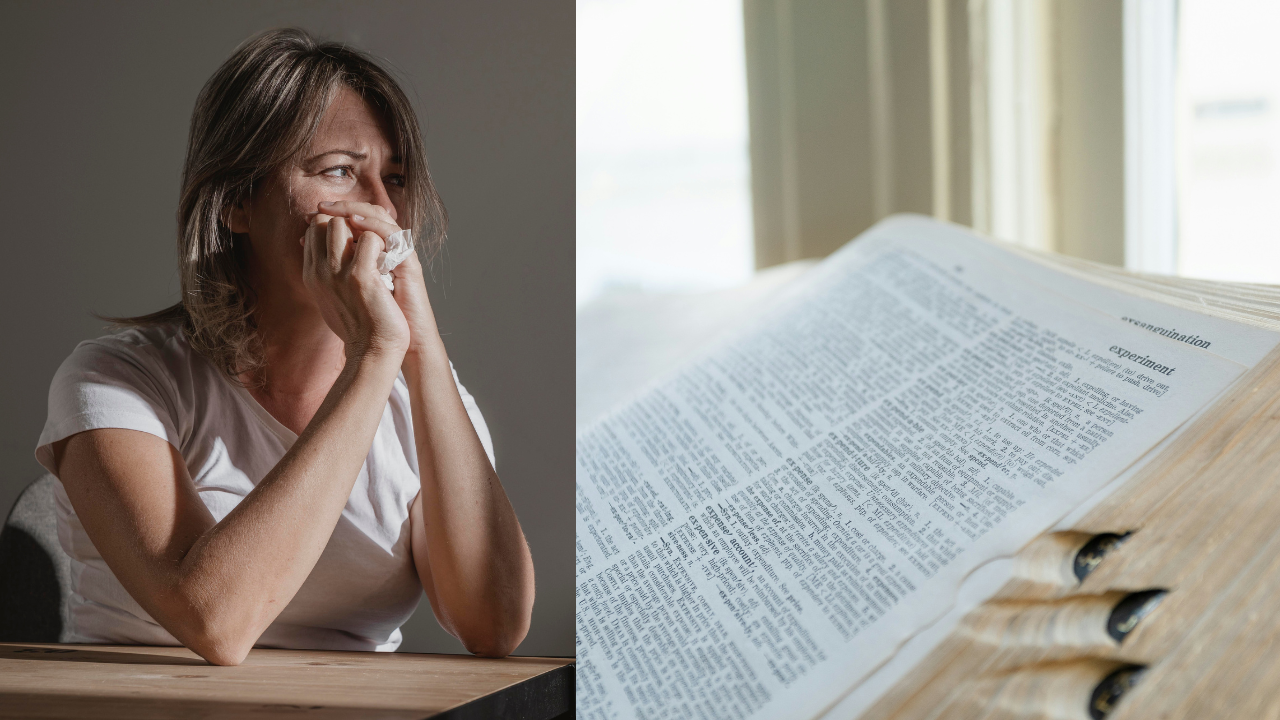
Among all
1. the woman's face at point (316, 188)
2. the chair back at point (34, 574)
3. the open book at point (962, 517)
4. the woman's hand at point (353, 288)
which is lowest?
the chair back at point (34, 574)

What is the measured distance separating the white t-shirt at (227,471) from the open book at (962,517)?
10 cm

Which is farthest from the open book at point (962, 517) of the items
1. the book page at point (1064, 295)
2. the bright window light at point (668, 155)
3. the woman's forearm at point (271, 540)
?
the bright window light at point (668, 155)

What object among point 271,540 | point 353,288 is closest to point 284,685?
point 271,540

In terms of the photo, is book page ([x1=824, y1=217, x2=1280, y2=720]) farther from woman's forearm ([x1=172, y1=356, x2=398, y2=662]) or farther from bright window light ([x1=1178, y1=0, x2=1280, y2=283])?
bright window light ([x1=1178, y1=0, x2=1280, y2=283])

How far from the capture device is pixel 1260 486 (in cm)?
29

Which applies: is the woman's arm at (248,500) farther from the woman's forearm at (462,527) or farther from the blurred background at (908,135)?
the blurred background at (908,135)

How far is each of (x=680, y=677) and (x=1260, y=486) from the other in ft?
0.71

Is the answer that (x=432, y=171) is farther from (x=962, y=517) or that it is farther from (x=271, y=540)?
(x=962, y=517)

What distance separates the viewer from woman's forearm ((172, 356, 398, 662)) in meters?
0.33

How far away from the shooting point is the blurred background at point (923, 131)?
81 cm

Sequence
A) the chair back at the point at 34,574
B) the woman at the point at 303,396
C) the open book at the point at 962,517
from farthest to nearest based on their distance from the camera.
→ 1. the chair back at the point at 34,574
2. the woman at the point at 303,396
3. the open book at the point at 962,517

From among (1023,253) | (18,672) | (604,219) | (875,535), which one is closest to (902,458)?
(875,535)

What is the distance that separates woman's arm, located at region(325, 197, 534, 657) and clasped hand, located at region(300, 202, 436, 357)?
2 cm

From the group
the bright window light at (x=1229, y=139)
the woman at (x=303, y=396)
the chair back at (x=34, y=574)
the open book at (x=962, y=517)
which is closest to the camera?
the open book at (x=962, y=517)
